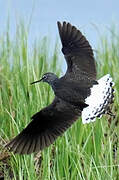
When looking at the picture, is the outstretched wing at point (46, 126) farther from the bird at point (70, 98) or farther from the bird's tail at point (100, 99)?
the bird's tail at point (100, 99)

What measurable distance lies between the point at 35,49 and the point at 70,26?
3.97 ft

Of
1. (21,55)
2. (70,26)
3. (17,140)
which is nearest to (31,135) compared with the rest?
(17,140)

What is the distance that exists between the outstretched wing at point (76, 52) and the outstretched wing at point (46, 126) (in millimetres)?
292

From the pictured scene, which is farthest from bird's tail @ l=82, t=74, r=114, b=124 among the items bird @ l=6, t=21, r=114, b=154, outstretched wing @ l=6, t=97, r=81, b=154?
outstretched wing @ l=6, t=97, r=81, b=154

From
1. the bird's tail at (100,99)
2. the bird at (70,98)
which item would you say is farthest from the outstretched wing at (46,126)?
the bird's tail at (100,99)

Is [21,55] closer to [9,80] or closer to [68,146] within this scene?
[9,80]

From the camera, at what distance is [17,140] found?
151 inches

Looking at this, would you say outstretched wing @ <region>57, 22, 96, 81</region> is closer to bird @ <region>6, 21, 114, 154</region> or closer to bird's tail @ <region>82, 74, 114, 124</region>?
bird @ <region>6, 21, 114, 154</region>

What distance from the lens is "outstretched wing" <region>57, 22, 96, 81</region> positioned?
4.01 m

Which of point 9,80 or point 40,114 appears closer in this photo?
point 40,114

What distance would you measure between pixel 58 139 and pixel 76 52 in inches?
27.5

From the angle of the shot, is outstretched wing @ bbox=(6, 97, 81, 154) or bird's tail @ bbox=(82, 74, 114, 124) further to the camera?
outstretched wing @ bbox=(6, 97, 81, 154)

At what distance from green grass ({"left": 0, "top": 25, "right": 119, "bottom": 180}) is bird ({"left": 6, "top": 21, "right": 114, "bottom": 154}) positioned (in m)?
0.11

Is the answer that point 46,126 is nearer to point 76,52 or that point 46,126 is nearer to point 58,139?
point 58,139
